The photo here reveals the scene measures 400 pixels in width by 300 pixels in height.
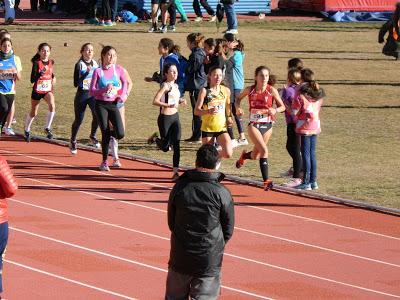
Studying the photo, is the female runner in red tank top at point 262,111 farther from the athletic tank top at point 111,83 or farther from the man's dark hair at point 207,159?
the man's dark hair at point 207,159

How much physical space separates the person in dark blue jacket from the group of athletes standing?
0.02m

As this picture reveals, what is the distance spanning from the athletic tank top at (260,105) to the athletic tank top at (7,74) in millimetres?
4886

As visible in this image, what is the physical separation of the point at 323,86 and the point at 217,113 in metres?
11.6

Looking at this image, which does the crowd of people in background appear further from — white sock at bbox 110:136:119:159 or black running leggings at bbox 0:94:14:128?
white sock at bbox 110:136:119:159

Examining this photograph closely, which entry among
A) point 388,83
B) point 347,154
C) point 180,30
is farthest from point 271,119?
point 180,30

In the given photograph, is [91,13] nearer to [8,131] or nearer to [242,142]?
[8,131]

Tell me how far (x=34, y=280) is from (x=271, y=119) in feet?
20.8

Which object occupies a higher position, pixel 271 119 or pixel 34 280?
pixel 271 119

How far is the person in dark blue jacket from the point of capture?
Answer: 21.8 metres

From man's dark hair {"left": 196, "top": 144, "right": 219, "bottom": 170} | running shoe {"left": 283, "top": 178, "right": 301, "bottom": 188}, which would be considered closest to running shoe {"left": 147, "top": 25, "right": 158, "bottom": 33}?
running shoe {"left": 283, "top": 178, "right": 301, "bottom": 188}

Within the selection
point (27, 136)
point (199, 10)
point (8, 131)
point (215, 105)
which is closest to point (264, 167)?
point (215, 105)

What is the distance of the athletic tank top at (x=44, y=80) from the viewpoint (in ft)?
72.6

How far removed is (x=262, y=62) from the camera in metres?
32.8

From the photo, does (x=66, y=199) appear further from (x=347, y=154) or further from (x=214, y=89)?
(x=347, y=154)
